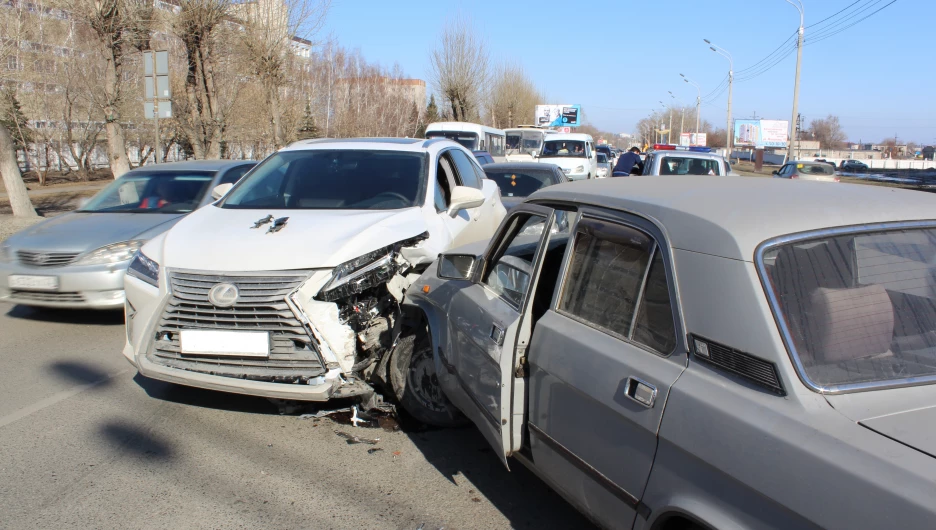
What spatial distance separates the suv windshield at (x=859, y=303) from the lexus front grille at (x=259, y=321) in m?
2.82

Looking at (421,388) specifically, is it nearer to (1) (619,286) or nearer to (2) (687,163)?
(1) (619,286)

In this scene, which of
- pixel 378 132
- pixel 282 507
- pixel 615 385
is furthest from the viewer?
pixel 378 132

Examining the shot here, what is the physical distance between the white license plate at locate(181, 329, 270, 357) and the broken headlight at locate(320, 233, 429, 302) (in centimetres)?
45

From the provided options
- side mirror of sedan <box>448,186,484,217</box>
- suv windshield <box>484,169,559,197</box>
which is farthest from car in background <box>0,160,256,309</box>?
suv windshield <box>484,169,559,197</box>

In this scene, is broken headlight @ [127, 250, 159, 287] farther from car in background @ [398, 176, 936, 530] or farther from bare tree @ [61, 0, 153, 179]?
bare tree @ [61, 0, 153, 179]

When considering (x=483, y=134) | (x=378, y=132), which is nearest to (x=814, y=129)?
(x=378, y=132)

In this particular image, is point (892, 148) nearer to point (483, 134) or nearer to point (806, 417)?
point (483, 134)

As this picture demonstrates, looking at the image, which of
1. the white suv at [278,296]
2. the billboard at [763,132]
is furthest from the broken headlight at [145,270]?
the billboard at [763,132]

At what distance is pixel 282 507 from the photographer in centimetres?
350

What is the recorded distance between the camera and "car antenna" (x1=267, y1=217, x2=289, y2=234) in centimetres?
470

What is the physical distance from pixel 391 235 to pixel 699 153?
10482 millimetres

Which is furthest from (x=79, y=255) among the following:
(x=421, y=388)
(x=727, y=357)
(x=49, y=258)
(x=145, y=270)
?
(x=727, y=357)

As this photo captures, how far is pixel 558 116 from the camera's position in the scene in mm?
61094

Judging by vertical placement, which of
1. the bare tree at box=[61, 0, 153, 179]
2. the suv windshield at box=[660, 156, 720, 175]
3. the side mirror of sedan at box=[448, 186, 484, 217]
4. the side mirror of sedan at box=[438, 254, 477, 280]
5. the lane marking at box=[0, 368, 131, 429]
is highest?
the bare tree at box=[61, 0, 153, 179]
